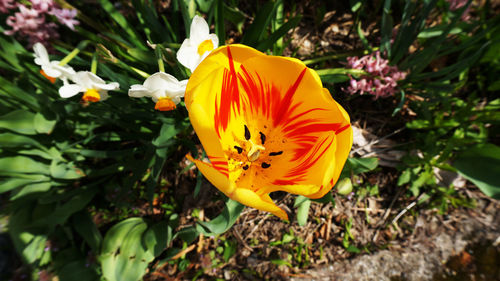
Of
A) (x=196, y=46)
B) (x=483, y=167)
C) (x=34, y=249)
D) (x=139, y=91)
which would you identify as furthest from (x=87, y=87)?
(x=483, y=167)

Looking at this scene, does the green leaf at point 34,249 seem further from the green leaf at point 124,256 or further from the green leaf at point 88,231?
the green leaf at point 124,256

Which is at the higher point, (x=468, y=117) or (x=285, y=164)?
(x=285, y=164)

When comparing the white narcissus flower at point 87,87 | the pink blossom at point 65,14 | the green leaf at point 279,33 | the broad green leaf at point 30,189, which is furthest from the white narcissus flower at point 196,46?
the broad green leaf at point 30,189

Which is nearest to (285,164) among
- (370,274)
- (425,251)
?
(370,274)

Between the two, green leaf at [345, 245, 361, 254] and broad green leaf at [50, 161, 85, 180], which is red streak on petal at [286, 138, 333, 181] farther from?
broad green leaf at [50, 161, 85, 180]

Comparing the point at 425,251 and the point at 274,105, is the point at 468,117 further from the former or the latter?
the point at 274,105

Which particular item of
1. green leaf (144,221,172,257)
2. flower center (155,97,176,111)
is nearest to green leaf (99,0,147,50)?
flower center (155,97,176,111)

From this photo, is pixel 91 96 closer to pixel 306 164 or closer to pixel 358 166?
pixel 306 164
